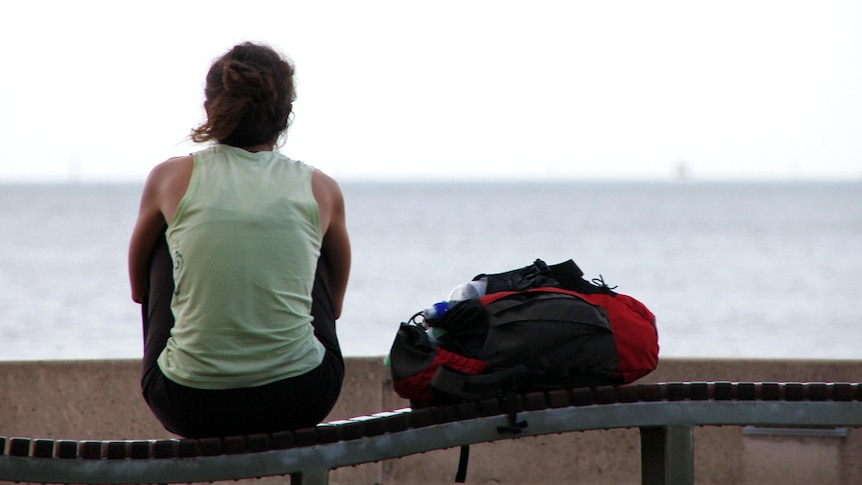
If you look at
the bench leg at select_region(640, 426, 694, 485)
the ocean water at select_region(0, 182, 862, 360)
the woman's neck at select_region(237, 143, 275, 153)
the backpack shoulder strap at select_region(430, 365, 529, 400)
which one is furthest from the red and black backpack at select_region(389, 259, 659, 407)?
the ocean water at select_region(0, 182, 862, 360)

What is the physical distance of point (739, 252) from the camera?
1750 inches

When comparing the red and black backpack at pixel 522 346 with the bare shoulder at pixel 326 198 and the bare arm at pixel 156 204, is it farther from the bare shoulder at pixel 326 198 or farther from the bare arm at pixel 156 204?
the bare arm at pixel 156 204

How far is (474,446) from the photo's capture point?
4.48m

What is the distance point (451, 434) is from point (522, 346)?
0.96 feet

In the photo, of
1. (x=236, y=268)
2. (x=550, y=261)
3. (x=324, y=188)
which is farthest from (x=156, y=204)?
(x=550, y=261)

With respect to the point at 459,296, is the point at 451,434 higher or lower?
lower

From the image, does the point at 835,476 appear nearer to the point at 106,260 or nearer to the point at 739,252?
the point at 106,260

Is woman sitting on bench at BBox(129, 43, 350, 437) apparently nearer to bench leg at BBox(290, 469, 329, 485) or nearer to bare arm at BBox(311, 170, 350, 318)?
bare arm at BBox(311, 170, 350, 318)

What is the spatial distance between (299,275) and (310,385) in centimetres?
29

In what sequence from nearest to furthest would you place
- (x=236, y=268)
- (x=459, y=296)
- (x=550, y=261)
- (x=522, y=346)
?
(x=236, y=268) → (x=522, y=346) → (x=459, y=296) → (x=550, y=261)

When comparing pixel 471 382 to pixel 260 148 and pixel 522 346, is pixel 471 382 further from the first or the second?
pixel 260 148

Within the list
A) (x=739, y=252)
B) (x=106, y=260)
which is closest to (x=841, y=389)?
(x=106, y=260)

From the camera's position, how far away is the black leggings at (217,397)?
2686 mm

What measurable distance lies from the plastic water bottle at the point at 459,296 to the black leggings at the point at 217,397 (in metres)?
0.29
